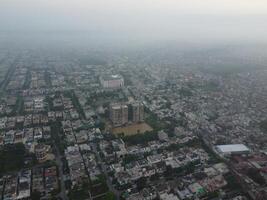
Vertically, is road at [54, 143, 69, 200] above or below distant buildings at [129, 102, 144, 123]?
below

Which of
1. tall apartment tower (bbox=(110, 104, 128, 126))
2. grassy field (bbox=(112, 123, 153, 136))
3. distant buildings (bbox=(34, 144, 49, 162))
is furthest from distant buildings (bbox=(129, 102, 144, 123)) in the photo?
distant buildings (bbox=(34, 144, 49, 162))

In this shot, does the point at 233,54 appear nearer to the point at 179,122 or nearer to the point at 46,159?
the point at 179,122

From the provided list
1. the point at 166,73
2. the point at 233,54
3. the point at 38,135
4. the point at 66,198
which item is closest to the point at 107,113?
the point at 38,135

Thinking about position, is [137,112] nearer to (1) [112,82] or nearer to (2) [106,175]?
(2) [106,175]

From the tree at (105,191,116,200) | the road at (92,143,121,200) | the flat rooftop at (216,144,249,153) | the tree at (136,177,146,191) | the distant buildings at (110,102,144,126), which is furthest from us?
the distant buildings at (110,102,144,126)

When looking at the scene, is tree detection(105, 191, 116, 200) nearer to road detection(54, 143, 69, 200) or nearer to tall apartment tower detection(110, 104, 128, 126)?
road detection(54, 143, 69, 200)

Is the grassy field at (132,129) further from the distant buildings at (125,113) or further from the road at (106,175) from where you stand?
the road at (106,175)

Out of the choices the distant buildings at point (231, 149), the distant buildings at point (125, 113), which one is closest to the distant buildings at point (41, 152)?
the distant buildings at point (125, 113)

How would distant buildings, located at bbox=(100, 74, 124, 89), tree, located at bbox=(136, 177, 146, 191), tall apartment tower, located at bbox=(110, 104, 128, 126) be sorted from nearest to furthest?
tree, located at bbox=(136, 177, 146, 191), tall apartment tower, located at bbox=(110, 104, 128, 126), distant buildings, located at bbox=(100, 74, 124, 89)
